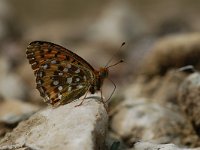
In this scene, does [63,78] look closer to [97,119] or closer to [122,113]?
[122,113]

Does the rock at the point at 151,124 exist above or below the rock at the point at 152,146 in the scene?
below

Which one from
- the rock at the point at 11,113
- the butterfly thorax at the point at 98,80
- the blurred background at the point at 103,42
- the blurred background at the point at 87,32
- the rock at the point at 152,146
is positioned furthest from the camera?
the blurred background at the point at 87,32

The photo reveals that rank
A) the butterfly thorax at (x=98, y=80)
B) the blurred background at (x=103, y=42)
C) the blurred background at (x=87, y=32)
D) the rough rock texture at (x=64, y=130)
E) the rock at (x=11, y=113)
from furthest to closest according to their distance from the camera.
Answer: the blurred background at (x=87, y=32) → the blurred background at (x=103, y=42) → the rock at (x=11, y=113) → the butterfly thorax at (x=98, y=80) → the rough rock texture at (x=64, y=130)

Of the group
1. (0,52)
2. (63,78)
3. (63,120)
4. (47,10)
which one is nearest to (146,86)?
(63,78)

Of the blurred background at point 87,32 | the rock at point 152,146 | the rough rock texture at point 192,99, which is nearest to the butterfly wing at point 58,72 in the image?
the rock at point 152,146

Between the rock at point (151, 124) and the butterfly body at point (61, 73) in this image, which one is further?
the rock at point (151, 124)

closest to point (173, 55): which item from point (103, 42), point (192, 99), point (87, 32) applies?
point (192, 99)

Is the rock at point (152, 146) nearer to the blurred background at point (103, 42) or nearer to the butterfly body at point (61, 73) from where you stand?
the blurred background at point (103, 42)

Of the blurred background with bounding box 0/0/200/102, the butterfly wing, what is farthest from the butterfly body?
the blurred background with bounding box 0/0/200/102
